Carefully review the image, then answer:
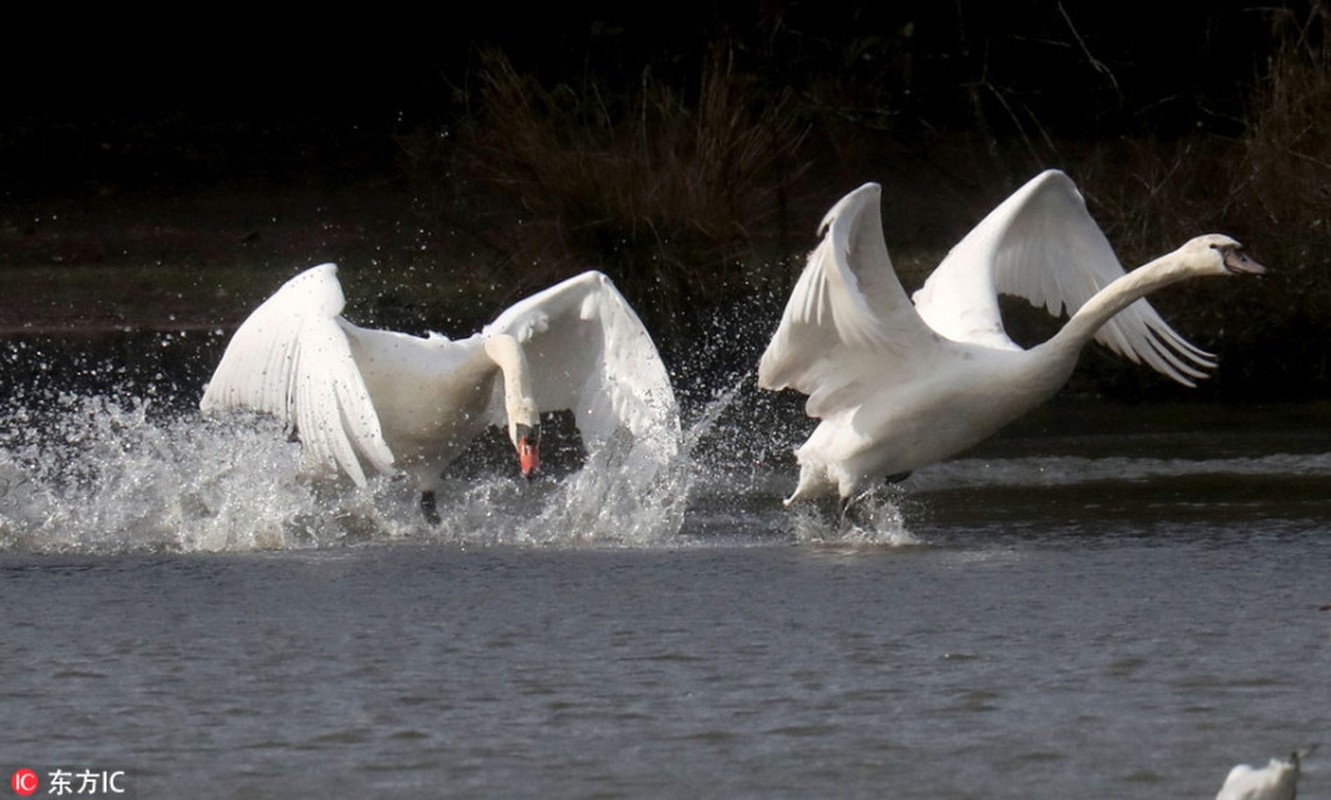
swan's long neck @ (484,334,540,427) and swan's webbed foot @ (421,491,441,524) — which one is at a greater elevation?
swan's long neck @ (484,334,540,427)

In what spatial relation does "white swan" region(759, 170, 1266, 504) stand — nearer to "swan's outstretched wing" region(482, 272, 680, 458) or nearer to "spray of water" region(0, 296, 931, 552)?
"spray of water" region(0, 296, 931, 552)

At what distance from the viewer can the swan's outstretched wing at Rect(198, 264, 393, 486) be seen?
7.77 meters

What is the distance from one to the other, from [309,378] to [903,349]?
75.2 inches

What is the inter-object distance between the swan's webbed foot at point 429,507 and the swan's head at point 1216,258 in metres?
2.72

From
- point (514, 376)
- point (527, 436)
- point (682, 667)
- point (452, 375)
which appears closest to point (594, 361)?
point (452, 375)

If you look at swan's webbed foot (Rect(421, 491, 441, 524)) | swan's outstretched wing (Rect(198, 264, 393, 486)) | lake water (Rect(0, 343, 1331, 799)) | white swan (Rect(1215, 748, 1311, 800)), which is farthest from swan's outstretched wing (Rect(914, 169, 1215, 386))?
white swan (Rect(1215, 748, 1311, 800))

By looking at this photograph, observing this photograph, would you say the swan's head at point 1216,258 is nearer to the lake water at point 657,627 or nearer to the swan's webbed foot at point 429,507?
the lake water at point 657,627

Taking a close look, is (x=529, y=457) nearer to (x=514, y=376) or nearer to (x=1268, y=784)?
(x=514, y=376)

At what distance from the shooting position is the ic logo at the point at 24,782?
4.83 metres

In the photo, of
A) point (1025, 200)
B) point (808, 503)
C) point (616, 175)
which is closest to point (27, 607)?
point (808, 503)

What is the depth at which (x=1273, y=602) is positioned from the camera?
6.71 meters

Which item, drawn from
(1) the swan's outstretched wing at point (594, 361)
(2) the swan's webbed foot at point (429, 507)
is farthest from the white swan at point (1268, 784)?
(2) the swan's webbed foot at point (429, 507)

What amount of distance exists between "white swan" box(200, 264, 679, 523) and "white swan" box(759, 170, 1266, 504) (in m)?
0.55

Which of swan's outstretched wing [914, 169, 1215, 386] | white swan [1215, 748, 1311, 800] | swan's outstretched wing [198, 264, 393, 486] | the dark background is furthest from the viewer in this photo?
the dark background
